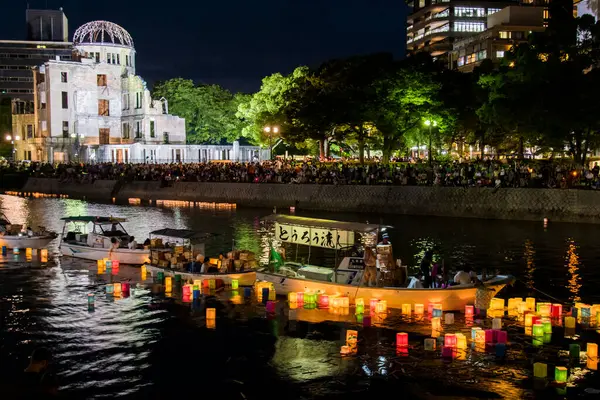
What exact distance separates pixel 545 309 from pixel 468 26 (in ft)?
433

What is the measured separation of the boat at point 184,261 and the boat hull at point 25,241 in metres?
8.90

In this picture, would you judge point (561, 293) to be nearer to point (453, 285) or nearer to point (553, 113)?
point (453, 285)

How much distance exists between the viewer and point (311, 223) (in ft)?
83.5

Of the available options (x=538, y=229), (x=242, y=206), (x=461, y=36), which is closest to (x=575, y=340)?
(x=538, y=229)

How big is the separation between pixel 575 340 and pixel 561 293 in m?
6.50

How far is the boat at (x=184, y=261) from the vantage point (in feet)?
86.5

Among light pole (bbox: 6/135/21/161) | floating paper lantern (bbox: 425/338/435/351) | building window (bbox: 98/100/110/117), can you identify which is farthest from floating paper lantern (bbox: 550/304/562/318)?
light pole (bbox: 6/135/21/161)

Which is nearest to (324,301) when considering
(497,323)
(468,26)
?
(497,323)

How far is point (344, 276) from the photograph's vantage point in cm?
2369

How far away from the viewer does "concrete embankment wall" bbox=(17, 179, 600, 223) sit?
45562mm

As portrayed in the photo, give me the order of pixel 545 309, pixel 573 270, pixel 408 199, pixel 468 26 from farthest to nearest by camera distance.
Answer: pixel 468 26
pixel 408 199
pixel 573 270
pixel 545 309

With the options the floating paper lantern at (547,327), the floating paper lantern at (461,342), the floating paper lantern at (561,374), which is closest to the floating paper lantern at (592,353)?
the floating paper lantern at (561,374)

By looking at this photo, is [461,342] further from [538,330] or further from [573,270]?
[573,270]

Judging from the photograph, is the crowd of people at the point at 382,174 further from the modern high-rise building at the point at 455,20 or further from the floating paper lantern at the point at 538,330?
the modern high-rise building at the point at 455,20
